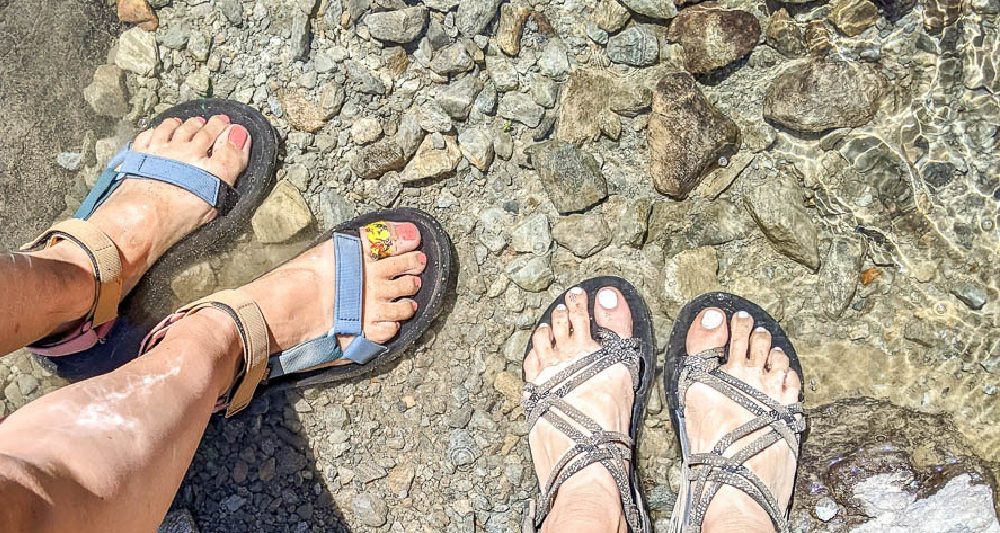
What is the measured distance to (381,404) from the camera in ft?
9.33

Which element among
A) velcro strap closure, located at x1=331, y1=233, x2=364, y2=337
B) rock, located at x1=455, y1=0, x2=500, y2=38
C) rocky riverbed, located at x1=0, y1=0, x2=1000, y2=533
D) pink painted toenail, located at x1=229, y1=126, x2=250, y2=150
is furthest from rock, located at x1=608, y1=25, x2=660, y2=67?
pink painted toenail, located at x1=229, y1=126, x2=250, y2=150

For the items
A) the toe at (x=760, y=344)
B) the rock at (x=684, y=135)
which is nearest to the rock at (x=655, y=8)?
the rock at (x=684, y=135)

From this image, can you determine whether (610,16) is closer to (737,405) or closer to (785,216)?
(785,216)

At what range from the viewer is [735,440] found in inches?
108

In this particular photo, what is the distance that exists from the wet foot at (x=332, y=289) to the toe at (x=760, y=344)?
1.26m

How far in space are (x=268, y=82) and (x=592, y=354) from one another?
164cm

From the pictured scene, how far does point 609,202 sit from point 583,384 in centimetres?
70

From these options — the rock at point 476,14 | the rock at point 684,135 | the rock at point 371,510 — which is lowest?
the rock at point 371,510

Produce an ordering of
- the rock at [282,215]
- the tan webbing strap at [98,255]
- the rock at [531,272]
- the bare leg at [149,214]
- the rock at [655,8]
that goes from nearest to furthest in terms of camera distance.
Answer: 1. the bare leg at [149,214]
2. the tan webbing strap at [98,255]
3. the rock at [655,8]
4. the rock at [531,272]
5. the rock at [282,215]

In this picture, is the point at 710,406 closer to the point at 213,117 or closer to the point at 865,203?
the point at 865,203

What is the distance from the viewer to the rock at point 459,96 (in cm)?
279

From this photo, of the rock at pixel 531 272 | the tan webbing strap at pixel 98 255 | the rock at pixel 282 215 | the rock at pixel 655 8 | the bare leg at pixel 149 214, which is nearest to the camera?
the bare leg at pixel 149 214

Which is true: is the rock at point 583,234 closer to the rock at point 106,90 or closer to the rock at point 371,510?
the rock at point 371,510

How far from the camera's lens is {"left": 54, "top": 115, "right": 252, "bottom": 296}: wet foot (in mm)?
2770
